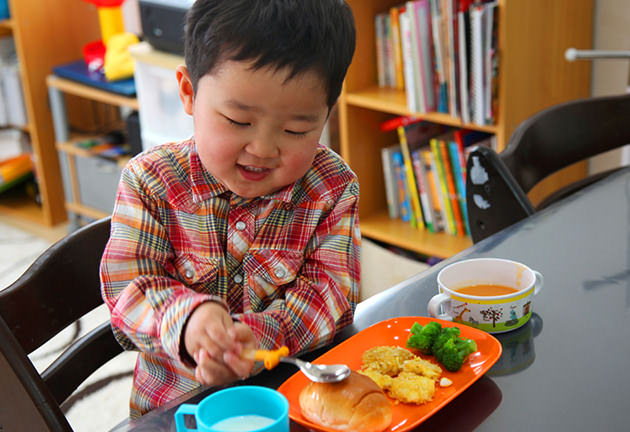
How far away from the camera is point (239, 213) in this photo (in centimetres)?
93

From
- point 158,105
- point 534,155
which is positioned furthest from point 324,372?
point 158,105

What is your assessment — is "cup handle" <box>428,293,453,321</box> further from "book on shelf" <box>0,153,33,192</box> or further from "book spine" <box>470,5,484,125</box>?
"book on shelf" <box>0,153,33,192</box>

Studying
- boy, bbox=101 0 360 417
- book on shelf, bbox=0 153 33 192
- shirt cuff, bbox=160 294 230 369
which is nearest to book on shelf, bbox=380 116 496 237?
boy, bbox=101 0 360 417

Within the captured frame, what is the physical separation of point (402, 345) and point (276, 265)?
193 millimetres

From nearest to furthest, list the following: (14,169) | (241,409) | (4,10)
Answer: (241,409) < (4,10) < (14,169)

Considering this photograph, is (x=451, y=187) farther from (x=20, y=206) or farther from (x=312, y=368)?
(x=20, y=206)

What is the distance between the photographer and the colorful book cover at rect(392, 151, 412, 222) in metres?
2.22

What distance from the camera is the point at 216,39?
30.9 inches

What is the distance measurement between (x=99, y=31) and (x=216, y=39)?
8.22 feet

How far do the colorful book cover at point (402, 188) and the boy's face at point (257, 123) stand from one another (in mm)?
1403

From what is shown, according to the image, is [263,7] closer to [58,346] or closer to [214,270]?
[214,270]

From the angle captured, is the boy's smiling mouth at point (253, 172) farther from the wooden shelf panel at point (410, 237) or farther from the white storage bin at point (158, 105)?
the white storage bin at point (158, 105)

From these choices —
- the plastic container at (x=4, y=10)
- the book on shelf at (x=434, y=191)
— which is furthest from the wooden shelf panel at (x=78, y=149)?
the book on shelf at (x=434, y=191)

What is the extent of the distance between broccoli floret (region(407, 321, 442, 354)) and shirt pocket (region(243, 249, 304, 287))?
0.20 metres
